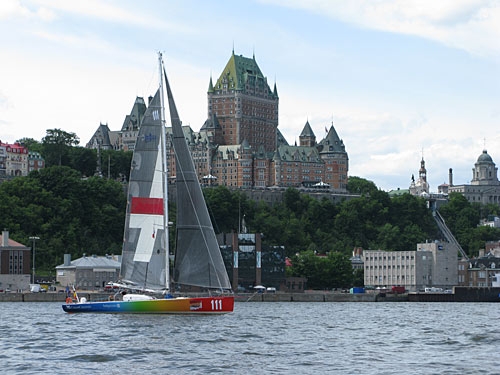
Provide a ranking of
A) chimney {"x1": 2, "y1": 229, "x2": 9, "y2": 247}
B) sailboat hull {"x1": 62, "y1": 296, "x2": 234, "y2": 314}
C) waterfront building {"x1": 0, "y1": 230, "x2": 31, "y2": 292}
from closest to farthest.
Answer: sailboat hull {"x1": 62, "y1": 296, "x2": 234, "y2": 314} < waterfront building {"x1": 0, "y1": 230, "x2": 31, "y2": 292} < chimney {"x1": 2, "y1": 229, "x2": 9, "y2": 247}

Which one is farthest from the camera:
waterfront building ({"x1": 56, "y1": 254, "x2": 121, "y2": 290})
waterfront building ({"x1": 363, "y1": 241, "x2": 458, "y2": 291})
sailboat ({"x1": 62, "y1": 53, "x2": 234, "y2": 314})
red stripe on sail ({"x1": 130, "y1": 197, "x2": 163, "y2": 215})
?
waterfront building ({"x1": 363, "y1": 241, "x2": 458, "y2": 291})

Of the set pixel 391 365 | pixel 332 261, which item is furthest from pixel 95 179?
pixel 391 365

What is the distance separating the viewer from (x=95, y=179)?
183750mm

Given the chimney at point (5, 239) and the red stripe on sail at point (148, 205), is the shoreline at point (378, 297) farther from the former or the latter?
the red stripe on sail at point (148, 205)

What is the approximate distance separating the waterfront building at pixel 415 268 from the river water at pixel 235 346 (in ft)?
315

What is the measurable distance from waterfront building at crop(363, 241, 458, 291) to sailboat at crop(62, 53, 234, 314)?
108m

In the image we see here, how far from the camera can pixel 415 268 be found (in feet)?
570

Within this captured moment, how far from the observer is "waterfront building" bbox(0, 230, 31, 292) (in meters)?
141

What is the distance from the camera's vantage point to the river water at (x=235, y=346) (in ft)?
153

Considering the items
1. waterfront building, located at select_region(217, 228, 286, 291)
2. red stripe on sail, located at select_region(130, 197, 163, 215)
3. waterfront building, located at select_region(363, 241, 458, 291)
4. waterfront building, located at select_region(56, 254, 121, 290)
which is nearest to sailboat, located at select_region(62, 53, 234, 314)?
red stripe on sail, located at select_region(130, 197, 163, 215)

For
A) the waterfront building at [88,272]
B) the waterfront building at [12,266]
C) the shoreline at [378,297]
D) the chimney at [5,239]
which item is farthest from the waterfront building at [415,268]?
the chimney at [5,239]

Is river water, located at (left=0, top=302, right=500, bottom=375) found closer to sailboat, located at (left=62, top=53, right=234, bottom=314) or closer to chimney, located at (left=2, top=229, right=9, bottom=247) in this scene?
sailboat, located at (left=62, top=53, right=234, bottom=314)

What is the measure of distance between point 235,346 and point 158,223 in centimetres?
1550

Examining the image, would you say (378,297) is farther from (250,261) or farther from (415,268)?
(415,268)
